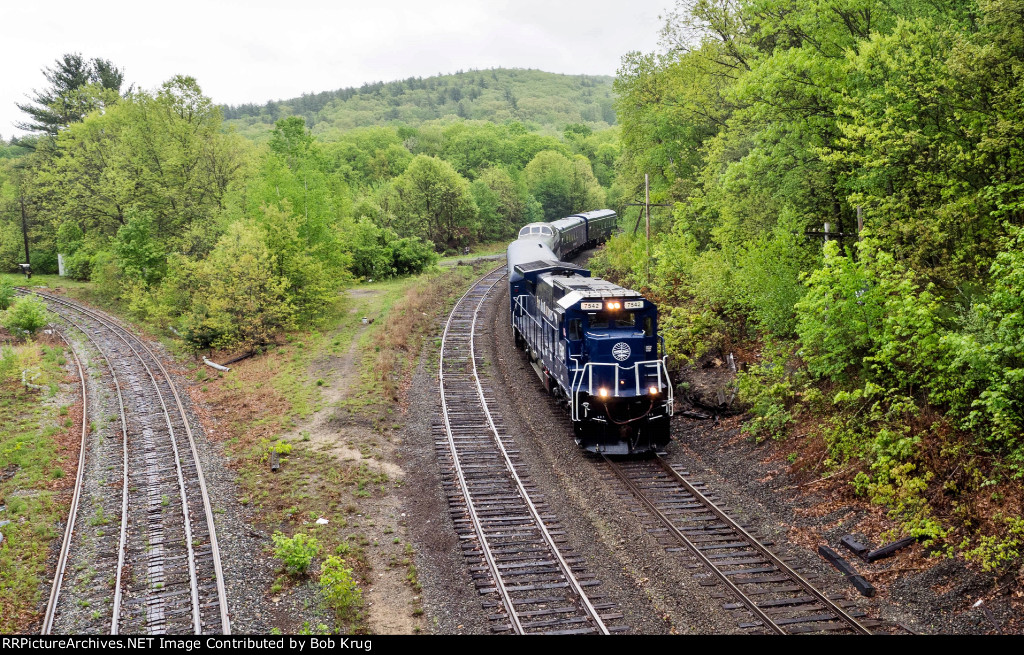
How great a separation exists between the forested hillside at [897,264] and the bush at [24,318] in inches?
1309

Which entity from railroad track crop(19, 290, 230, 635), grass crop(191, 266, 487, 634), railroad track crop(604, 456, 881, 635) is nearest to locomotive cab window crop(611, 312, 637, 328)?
railroad track crop(604, 456, 881, 635)

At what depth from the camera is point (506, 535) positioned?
47.1ft

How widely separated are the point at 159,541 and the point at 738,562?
11.8 m

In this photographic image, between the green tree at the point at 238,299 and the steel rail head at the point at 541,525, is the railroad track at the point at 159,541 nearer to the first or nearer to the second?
the steel rail head at the point at 541,525

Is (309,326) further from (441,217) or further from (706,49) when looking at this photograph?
(441,217)

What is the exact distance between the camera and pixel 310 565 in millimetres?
13312

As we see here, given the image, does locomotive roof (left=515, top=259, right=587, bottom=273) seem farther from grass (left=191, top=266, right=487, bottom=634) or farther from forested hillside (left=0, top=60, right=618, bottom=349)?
forested hillside (left=0, top=60, right=618, bottom=349)

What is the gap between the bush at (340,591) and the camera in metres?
11.9

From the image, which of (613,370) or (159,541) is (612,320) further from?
(159,541)

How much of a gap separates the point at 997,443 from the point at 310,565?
42.9ft

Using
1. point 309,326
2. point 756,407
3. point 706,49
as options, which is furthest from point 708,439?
point 309,326

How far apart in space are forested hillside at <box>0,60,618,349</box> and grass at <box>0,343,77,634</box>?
734cm

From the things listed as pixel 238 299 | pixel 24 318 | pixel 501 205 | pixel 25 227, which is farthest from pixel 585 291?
pixel 25 227

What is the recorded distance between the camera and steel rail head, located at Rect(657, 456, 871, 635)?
1085cm
